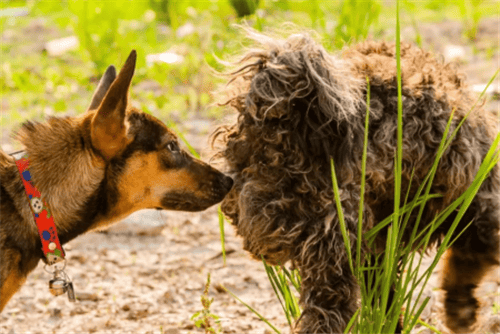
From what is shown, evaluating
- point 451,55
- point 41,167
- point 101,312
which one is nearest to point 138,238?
point 101,312

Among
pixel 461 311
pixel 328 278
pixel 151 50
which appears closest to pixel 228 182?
pixel 328 278

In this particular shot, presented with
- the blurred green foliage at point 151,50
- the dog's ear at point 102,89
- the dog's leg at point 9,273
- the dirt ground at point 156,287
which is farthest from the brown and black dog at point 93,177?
the blurred green foliage at point 151,50

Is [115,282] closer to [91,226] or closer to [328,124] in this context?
[91,226]

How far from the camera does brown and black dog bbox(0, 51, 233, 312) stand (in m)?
3.25

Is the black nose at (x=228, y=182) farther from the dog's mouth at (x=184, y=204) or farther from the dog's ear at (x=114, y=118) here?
the dog's ear at (x=114, y=118)

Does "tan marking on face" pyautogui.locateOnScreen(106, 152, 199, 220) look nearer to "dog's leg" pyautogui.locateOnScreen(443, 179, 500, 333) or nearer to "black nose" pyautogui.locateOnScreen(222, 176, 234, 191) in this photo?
"black nose" pyautogui.locateOnScreen(222, 176, 234, 191)

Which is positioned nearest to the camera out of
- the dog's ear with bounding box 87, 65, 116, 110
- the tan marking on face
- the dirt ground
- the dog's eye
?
the tan marking on face

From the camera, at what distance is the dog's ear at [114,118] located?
118 inches

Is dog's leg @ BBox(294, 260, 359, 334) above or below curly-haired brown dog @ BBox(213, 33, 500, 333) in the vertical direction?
below

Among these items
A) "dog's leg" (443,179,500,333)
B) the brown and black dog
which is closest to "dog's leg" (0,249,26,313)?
the brown and black dog

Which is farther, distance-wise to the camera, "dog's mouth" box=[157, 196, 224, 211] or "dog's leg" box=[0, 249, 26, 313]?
"dog's mouth" box=[157, 196, 224, 211]

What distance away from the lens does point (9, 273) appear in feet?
10.6

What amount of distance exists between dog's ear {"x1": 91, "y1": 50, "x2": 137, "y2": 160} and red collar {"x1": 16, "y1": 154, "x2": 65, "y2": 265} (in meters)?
0.34

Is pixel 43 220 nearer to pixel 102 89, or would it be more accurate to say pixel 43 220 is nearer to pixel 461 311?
pixel 102 89
